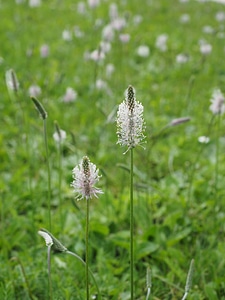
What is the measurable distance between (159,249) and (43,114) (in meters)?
0.92

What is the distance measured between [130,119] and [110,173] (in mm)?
1838

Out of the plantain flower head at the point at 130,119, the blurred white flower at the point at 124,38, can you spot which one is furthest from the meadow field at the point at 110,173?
the plantain flower head at the point at 130,119

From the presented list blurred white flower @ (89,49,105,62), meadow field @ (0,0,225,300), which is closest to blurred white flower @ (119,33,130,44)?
meadow field @ (0,0,225,300)

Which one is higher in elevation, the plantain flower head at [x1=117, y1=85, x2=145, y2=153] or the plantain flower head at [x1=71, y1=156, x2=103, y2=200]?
the plantain flower head at [x1=117, y1=85, x2=145, y2=153]

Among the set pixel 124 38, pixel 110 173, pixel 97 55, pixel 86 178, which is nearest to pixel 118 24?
pixel 124 38

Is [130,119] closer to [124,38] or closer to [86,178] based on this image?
[86,178]

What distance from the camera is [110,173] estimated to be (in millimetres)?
3150

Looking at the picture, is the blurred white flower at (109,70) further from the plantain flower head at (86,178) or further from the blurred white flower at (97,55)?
the plantain flower head at (86,178)

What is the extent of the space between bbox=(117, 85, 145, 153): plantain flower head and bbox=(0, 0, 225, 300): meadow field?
0.39 ft

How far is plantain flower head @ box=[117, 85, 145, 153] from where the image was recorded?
1302 mm

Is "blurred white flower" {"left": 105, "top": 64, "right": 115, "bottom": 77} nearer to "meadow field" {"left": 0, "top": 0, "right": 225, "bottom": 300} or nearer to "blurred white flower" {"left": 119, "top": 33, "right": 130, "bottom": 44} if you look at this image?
"meadow field" {"left": 0, "top": 0, "right": 225, "bottom": 300}

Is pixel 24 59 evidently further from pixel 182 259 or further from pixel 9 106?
pixel 182 259

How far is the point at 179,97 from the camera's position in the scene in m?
4.41

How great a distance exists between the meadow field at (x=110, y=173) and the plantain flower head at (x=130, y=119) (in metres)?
0.12
